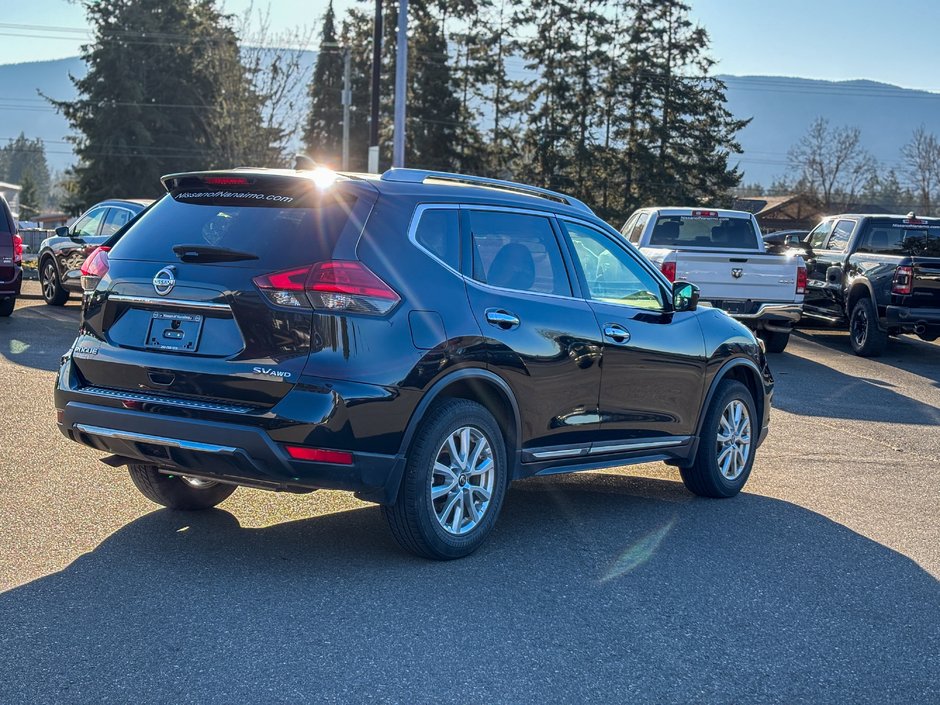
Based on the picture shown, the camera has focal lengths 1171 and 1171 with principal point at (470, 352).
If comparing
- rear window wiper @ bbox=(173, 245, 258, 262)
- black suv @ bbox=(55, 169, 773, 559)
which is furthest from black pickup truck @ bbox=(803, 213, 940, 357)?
rear window wiper @ bbox=(173, 245, 258, 262)

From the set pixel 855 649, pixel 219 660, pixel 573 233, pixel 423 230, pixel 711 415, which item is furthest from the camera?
pixel 711 415

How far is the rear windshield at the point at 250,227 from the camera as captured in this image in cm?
517

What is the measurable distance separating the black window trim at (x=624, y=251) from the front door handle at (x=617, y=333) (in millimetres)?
148

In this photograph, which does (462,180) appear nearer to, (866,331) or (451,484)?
(451,484)

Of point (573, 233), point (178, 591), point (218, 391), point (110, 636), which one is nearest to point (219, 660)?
point (110, 636)

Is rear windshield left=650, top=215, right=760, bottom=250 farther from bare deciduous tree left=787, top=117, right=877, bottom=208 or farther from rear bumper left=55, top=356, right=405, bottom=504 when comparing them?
bare deciduous tree left=787, top=117, right=877, bottom=208

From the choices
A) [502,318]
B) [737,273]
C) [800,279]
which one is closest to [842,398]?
[737,273]

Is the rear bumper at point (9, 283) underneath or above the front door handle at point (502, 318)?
underneath

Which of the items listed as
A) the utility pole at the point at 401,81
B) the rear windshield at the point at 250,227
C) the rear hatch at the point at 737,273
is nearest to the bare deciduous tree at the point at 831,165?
the utility pole at the point at 401,81

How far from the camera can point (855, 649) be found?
185 inches

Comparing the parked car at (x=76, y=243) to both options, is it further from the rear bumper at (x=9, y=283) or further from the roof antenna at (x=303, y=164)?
the roof antenna at (x=303, y=164)

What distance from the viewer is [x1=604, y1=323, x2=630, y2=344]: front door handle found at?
6.49 metres

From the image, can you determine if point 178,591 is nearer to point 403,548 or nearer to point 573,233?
point 403,548

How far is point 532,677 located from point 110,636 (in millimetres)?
1576
